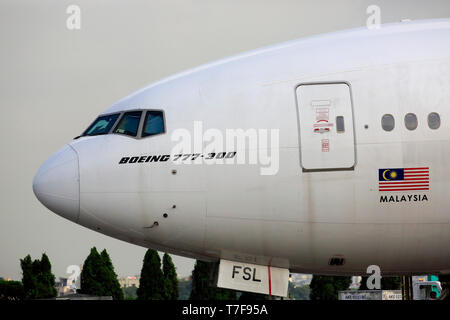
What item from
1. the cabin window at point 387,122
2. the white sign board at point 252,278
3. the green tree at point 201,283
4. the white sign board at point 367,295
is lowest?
the green tree at point 201,283

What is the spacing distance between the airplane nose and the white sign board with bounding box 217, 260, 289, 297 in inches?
112

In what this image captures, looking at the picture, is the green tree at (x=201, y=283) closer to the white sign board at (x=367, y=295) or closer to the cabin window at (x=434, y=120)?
the white sign board at (x=367, y=295)

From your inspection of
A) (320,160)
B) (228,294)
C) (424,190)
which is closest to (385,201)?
(424,190)

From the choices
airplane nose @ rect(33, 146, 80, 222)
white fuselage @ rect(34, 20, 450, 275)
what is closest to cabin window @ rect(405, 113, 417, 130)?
white fuselage @ rect(34, 20, 450, 275)

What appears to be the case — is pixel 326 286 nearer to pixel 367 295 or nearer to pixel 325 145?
pixel 367 295

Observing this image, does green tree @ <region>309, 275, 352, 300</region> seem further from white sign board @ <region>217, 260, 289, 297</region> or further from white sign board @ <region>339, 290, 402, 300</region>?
white sign board @ <region>217, 260, 289, 297</region>

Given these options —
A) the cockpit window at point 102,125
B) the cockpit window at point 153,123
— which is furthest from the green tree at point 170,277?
the cockpit window at point 153,123

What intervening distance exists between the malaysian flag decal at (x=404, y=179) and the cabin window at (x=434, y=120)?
0.75 m

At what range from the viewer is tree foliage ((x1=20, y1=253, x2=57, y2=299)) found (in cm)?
5597

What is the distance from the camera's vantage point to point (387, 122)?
1038cm

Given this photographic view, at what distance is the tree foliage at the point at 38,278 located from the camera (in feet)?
184

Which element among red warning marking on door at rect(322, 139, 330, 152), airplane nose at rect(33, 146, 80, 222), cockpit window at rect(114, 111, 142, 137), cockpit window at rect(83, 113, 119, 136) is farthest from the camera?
cockpit window at rect(83, 113, 119, 136)

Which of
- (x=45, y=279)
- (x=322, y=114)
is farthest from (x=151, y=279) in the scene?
(x=322, y=114)
